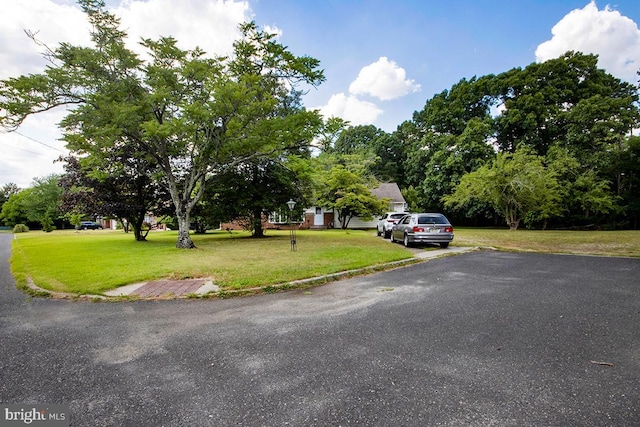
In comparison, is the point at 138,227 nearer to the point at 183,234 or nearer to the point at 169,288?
the point at 183,234

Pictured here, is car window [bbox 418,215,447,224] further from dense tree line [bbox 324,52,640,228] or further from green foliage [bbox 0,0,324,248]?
dense tree line [bbox 324,52,640,228]

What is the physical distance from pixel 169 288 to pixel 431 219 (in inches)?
439

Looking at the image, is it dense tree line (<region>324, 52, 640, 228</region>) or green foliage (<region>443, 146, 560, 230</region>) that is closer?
green foliage (<region>443, 146, 560, 230</region>)

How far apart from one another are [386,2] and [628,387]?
15212 millimetres

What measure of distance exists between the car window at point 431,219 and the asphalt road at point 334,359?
299 inches

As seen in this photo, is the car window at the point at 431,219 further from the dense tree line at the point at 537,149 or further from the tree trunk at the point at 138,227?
the tree trunk at the point at 138,227

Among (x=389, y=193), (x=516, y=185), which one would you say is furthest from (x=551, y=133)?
(x=389, y=193)

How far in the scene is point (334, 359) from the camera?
10.4 ft

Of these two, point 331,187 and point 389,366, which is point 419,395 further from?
point 331,187

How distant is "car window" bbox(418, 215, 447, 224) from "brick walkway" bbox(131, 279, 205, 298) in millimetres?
10061

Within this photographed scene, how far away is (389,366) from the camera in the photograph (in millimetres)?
2994

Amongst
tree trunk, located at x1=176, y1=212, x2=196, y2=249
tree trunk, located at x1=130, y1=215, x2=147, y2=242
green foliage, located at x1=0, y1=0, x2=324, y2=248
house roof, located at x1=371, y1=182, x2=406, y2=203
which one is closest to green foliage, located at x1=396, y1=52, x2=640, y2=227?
house roof, located at x1=371, y1=182, x2=406, y2=203

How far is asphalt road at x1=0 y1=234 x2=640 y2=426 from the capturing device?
2.30 meters

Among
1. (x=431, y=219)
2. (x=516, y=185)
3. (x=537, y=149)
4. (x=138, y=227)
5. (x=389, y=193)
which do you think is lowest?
(x=138, y=227)
